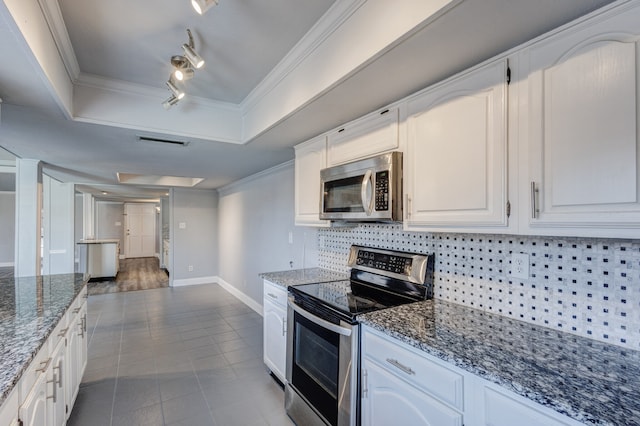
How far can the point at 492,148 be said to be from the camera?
135 cm

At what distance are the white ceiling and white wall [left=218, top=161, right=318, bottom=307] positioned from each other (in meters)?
0.95

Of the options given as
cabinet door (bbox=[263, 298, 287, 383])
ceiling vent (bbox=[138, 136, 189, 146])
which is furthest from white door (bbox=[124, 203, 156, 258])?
cabinet door (bbox=[263, 298, 287, 383])

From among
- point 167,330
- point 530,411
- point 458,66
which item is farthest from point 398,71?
point 167,330

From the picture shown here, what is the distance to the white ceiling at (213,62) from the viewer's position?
3.97ft

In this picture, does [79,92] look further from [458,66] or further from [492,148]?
[492,148]

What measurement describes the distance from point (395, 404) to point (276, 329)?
1.41 meters

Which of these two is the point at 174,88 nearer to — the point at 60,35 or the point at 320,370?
the point at 60,35

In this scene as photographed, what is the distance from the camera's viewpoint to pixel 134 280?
7180 millimetres

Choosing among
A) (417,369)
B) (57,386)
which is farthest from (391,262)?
(57,386)

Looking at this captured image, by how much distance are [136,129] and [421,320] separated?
247 cm

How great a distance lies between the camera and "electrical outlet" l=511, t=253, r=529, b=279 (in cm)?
148

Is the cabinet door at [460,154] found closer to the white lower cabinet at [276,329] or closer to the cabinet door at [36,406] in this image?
the white lower cabinet at [276,329]

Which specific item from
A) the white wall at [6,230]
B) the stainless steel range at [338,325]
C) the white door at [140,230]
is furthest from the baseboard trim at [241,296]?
the white wall at [6,230]

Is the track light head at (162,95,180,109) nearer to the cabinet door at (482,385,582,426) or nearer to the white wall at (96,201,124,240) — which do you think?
the cabinet door at (482,385,582,426)
